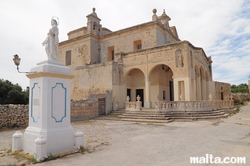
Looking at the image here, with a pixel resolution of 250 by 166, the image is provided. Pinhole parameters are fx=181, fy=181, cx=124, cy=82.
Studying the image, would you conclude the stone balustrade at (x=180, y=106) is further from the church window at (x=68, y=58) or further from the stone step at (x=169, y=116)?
the church window at (x=68, y=58)

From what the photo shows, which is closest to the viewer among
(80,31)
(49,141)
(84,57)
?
(49,141)

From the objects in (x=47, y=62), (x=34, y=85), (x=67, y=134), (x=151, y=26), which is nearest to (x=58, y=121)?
(x=67, y=134)

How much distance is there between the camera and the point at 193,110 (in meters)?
13.9

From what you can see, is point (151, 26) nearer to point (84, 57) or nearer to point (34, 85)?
point (84, 57)

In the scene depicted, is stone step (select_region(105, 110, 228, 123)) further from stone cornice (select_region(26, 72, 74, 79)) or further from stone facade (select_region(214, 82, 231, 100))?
stone facade (select_region(214, 82, 231, 100))

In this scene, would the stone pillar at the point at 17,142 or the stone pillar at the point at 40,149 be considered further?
the stone pillar at the point at 17,142

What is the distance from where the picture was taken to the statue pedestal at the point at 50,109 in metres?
5.18

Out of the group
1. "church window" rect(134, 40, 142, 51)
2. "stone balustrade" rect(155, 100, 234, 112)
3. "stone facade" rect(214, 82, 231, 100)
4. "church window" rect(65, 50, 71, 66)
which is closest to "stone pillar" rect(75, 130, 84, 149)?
"stone balustrade" rect(155, 100, 234, 112)

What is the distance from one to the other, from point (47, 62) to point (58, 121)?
1.84m

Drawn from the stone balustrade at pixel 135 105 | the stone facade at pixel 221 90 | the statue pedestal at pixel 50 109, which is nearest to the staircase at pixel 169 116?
the stone balustrade at pixel 135 105

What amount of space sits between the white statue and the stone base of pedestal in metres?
2.29

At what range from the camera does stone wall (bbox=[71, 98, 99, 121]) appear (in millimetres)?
14620

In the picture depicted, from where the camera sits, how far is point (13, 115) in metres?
11.1

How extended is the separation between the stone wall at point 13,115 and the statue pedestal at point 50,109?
666 centimetres
